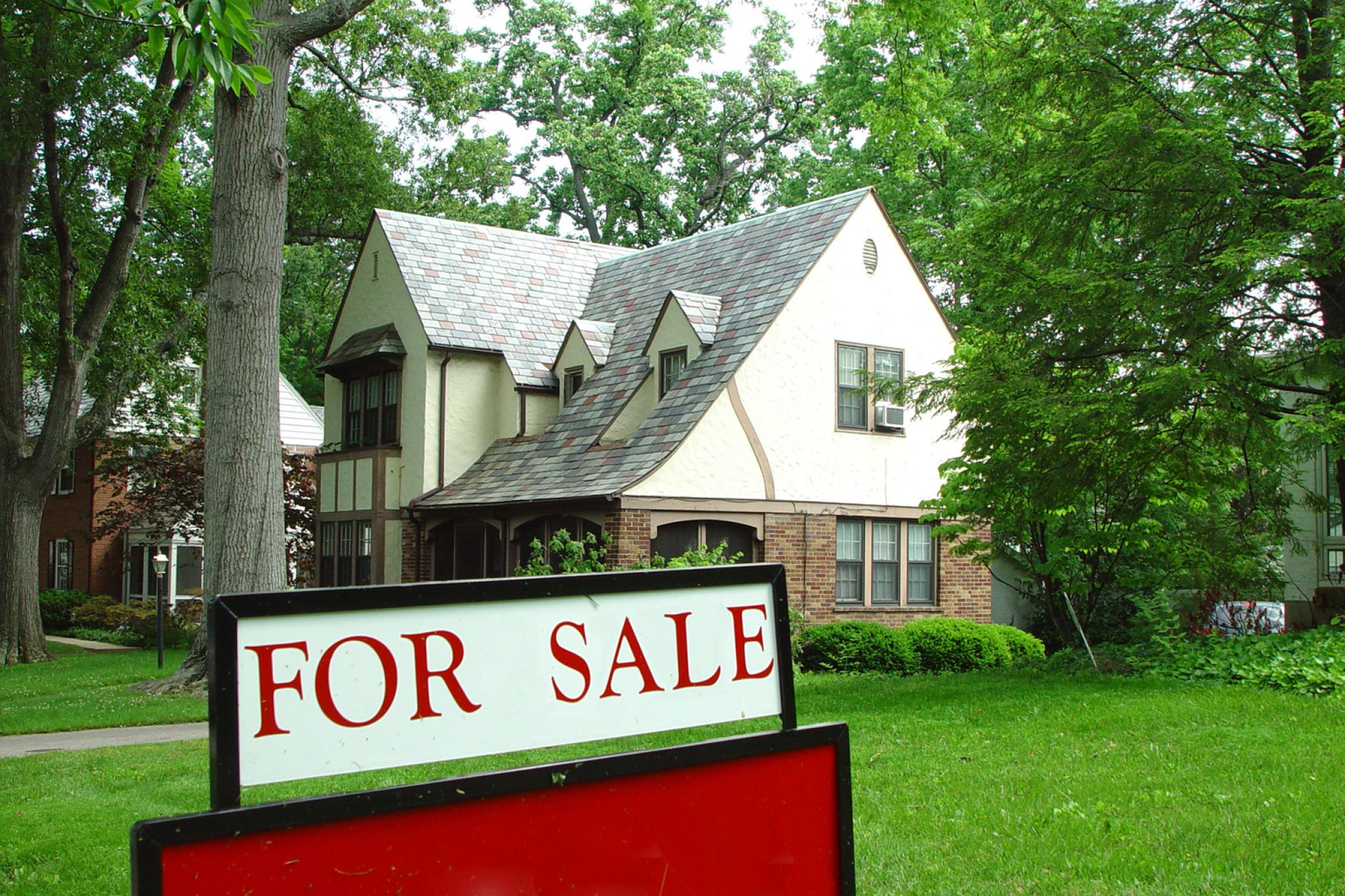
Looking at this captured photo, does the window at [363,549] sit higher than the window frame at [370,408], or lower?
lower

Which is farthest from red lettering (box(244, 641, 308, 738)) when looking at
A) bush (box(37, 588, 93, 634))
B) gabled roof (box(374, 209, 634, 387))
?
bush (box(37, 588, 93, 634))

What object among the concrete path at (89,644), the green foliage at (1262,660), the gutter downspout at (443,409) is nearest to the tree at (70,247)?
the concrete path at (89,644)

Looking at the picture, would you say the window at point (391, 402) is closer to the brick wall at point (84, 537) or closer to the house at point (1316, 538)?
the brick wall at point (84, 537)

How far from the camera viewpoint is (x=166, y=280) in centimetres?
2475

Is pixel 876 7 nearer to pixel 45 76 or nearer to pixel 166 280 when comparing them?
pixel 45 76

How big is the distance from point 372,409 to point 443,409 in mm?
2518

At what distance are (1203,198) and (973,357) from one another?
2.73 m

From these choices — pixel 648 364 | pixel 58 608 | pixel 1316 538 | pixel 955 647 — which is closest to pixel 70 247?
pixel 648 364

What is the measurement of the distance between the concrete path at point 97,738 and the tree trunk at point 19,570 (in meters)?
11.3

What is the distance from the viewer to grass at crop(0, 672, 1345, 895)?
5746 mm

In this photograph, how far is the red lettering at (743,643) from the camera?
9.08 ft

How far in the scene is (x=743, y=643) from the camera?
2.78 meters

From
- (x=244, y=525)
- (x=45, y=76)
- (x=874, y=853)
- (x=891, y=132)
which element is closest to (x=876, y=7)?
(x=891, y=132)

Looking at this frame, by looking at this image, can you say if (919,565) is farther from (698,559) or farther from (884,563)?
(698,559)
